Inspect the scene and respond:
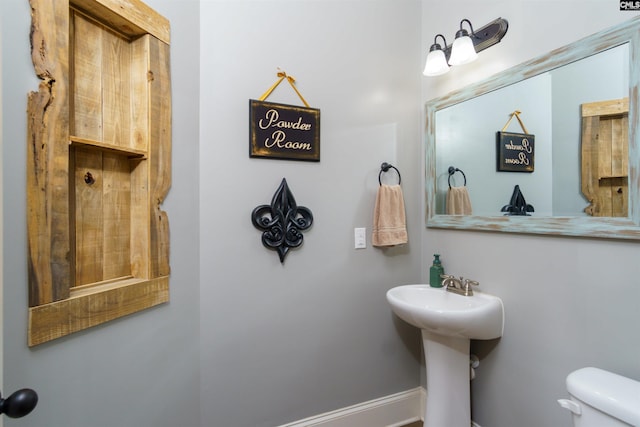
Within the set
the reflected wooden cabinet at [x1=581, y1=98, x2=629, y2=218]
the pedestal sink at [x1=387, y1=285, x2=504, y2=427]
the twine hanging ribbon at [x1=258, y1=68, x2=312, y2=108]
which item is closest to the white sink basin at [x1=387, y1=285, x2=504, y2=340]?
the pedestal sink at [x1=387, y1=285, x2=504, y2=427]

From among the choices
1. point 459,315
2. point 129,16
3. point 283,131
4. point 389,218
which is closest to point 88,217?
point 129,16

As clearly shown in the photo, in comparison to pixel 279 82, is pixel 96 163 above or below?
below

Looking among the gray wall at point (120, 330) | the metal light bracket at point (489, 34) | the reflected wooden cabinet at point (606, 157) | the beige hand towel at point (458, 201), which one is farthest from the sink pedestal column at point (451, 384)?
the metal light bracket at point (489, 34)

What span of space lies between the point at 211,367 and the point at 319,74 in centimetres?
161

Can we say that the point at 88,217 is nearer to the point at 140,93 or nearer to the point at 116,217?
the point at 116,217

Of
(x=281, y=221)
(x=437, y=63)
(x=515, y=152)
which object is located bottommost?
(x=281, y=221)

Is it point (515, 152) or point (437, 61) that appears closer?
point (515, 152)

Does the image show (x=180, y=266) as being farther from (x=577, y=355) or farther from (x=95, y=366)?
(x=577, y=355)

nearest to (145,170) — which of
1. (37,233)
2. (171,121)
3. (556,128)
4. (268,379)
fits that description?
(171,121)

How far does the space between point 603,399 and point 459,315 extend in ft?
1.56

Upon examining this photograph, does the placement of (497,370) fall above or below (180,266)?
below

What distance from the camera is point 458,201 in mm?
1674

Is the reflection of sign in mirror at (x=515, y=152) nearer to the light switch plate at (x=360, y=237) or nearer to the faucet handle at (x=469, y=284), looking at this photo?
the faucet handle at (x=469, y=284)

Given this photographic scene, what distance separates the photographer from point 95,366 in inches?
39.2
